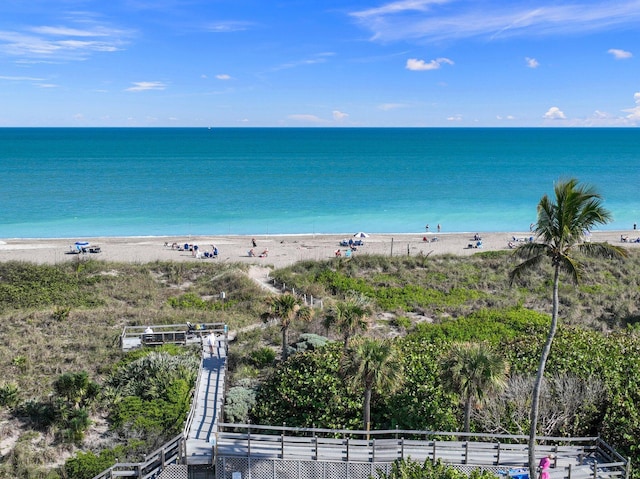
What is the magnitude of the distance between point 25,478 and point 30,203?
69.5 m

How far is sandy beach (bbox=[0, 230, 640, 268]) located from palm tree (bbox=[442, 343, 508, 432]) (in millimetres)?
29263

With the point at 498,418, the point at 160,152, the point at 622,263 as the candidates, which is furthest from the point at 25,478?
the point at 160,152

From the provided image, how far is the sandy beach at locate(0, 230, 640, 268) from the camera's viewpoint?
45.2 metres

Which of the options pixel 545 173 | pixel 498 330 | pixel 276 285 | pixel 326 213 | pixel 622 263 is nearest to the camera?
pixel 498 330

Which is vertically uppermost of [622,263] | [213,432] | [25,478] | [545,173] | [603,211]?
[545,173]

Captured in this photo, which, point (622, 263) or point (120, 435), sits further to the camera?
point (622, 263)

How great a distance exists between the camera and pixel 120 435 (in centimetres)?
1697

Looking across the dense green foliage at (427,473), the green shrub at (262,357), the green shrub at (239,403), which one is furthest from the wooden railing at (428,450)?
the green shrub at (262,357)

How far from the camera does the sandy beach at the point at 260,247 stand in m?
45.2

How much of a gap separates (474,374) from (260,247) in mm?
37935

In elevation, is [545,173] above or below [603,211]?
above

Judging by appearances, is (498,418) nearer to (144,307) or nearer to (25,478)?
(25,478)

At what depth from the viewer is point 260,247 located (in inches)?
1989

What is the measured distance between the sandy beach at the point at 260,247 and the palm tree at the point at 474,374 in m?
29.3
